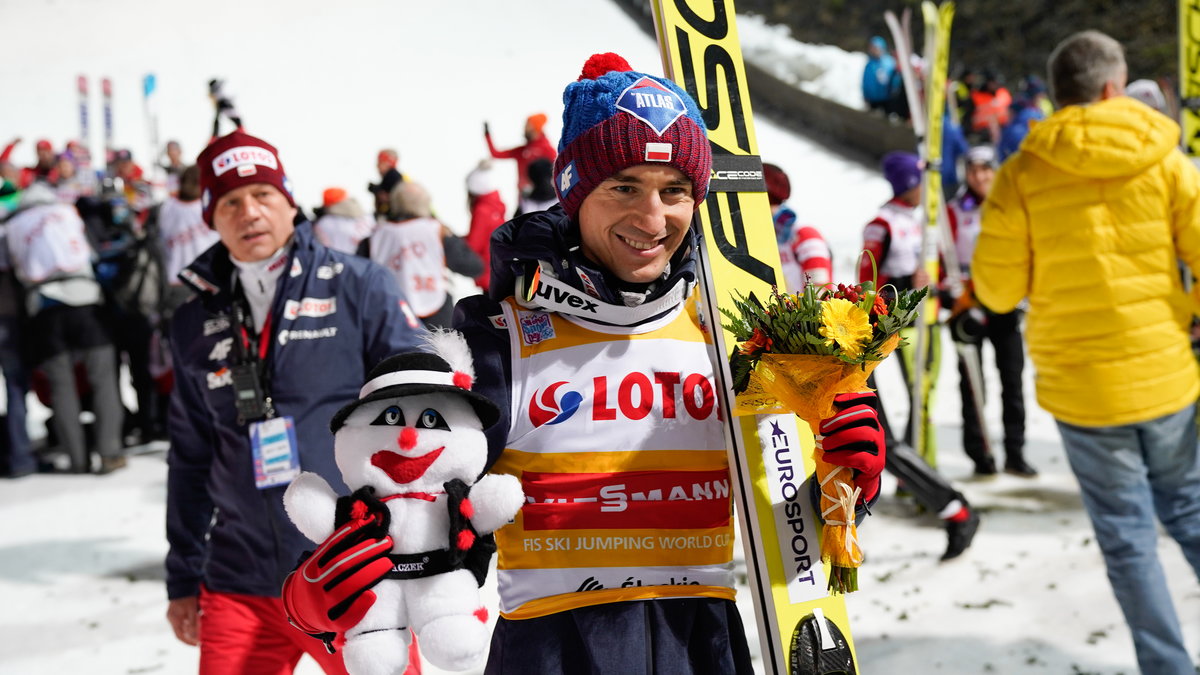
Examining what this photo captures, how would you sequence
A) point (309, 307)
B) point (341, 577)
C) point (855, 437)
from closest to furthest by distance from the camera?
1. point (341, 577)
2. point (855, 437)
3. point (309, 307)

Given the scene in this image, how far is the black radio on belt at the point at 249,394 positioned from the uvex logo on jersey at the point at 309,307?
7.0 inches

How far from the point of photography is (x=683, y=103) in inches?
82.6

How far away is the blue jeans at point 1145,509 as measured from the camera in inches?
137

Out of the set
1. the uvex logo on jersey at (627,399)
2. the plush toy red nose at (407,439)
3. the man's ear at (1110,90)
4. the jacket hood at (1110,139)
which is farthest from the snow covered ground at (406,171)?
the plush toy red nose at (407,439)

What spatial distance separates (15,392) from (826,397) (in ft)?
25.9

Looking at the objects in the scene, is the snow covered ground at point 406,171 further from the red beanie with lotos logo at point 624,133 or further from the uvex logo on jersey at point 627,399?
the red beanie with lotos logo at point 624,133

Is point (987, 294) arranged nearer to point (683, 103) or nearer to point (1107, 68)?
point (1107, 68)

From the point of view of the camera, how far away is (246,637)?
2803 mm

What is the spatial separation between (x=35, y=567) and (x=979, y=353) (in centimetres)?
624

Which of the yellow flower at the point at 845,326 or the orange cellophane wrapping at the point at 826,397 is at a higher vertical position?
the yellow flower at the point at 845,326

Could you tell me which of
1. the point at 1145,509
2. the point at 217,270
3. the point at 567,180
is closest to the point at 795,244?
the point at 1145,509

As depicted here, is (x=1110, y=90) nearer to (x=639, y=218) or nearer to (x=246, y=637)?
(x=639, y=218)

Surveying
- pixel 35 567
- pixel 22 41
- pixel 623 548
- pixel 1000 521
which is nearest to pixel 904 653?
pixel 1000 521

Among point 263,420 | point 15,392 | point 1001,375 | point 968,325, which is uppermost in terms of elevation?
point 263,420
